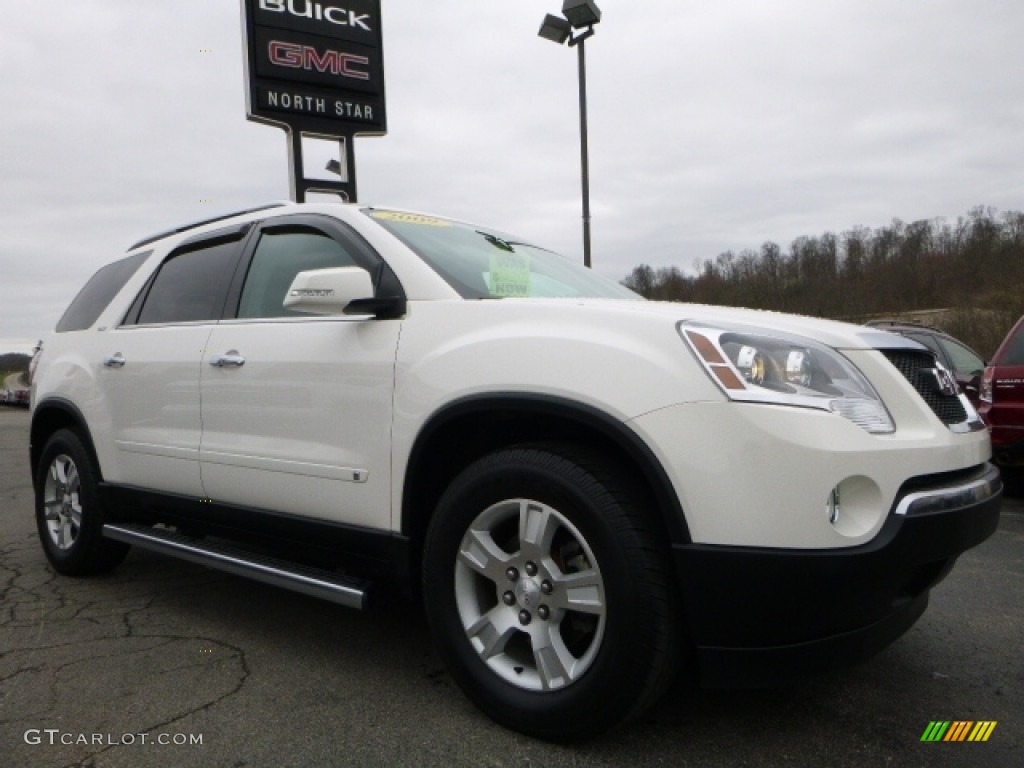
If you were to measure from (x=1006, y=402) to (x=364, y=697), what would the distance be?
524 cm

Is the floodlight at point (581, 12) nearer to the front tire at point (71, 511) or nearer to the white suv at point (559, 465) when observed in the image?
the white suv at point (559, 465)

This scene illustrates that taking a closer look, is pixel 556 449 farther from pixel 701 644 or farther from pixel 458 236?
pixel 458 236

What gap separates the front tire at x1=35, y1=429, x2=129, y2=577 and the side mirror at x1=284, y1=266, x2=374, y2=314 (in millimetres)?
2112

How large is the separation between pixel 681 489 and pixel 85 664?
2411mm

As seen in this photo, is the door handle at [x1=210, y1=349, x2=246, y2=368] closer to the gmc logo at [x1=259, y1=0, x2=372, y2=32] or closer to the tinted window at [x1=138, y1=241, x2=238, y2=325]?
the tinted window at [x1=138, y1=241, x2=238, y2=325]

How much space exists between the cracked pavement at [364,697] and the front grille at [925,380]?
36.7 inches

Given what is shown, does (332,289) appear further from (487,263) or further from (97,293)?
(97,293)

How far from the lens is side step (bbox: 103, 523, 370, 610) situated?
2.72 m

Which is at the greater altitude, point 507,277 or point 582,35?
point 582,35

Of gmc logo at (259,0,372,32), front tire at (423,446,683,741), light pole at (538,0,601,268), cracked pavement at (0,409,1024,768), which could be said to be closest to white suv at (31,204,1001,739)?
front tire at (423,446,683,741)

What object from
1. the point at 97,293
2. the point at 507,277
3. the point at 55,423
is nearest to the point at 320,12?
the point at 97,293

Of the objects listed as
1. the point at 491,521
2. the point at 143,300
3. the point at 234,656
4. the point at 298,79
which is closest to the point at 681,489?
the point at 491,521

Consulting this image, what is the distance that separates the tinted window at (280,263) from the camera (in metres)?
3.21

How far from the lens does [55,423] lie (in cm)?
463
